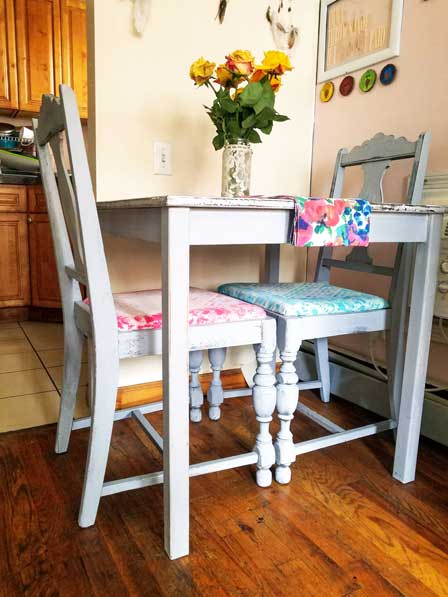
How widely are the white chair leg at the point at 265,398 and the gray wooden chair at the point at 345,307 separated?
4 centimetres

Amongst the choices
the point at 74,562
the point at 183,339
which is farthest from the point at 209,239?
the point at 74,562

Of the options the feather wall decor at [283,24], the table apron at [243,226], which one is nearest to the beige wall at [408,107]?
the feather wall decor at [283,24]

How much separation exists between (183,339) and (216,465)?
412 millimetres

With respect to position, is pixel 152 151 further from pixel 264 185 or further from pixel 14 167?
pixel 14 167

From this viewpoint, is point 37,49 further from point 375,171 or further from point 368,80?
point 375,171

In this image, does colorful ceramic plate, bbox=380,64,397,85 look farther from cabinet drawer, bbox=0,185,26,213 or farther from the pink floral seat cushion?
cabinet drawer, bbox=0,185,26,213

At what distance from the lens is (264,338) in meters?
1.19

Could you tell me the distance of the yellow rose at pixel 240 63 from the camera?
1345mm

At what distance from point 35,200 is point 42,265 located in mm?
430

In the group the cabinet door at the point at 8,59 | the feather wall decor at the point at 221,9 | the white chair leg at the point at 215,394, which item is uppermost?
the cabinet door at the point at 8,59

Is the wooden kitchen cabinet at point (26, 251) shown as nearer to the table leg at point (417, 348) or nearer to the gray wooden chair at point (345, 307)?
the gray wooden chair at point (345, 307)

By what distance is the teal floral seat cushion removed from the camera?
1247mm

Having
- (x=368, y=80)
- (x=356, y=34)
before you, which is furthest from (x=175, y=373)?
(x=356, y=34)

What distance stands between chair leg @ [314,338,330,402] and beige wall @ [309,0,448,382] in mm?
203
